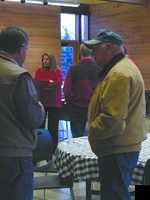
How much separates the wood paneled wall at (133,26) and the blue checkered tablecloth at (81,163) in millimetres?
7841

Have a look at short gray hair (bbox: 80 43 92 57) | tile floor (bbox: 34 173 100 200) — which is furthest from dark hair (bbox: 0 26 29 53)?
short gray hair (bbox: 80 43 92 57)

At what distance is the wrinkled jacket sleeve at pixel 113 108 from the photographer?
2066mm

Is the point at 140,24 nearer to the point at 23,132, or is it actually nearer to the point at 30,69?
the point at 30,69

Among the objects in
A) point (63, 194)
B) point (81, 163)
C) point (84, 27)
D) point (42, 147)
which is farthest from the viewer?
point (84, 27)

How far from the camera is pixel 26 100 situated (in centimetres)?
189

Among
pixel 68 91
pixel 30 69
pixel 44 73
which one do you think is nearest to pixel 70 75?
pixel 68 91

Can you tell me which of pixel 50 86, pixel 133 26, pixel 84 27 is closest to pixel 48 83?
pixel 50 86

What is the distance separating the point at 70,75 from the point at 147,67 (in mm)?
6139

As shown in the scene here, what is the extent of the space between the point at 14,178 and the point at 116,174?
658 mm

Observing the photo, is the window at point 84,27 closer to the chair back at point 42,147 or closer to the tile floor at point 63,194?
the tile floor at point 63,194

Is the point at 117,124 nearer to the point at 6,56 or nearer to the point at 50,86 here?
the point at 6,56

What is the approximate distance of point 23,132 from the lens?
1938 mm

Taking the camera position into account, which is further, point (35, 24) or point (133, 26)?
point (133, 26)

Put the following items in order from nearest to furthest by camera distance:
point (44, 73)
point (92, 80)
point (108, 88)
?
point (108, 88)
point (92, 80)
point (44, 73)
